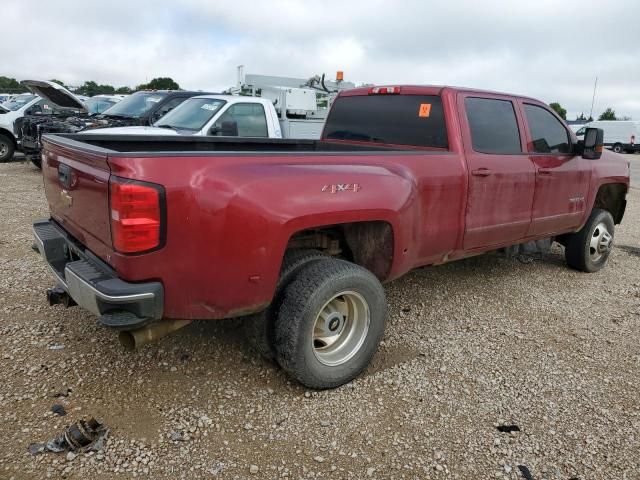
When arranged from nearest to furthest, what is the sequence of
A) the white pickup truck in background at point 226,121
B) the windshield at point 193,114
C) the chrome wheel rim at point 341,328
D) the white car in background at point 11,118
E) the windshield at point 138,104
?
1. the chrome wheel rim at point 341,328
2. the white pickup truck in background at point 226,121
3. the windshield at point 193,114
4. the windshield at point 138,104
5. the white car in background at point 11,118

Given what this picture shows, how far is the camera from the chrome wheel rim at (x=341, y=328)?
3.09m

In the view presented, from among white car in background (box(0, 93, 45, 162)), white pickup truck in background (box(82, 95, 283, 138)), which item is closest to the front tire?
white pickup truck in background (box(82, 95, 283, 138))

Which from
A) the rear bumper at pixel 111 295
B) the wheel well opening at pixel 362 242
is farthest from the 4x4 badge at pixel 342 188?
the rear bumper at pixel 111 295

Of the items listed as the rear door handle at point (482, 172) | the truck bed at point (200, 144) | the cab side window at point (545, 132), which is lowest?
the rear door handle at point (482, 172)

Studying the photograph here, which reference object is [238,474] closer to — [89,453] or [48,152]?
[89,453]

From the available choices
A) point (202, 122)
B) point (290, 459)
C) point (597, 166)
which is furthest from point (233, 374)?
point (202, 122)

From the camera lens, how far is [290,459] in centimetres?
251

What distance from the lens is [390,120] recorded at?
168 inches

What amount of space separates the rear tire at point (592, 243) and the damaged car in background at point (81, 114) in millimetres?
7415

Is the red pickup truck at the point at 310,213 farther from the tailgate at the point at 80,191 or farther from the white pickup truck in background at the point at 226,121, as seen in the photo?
the white pickup truck in background at the point at 226,121

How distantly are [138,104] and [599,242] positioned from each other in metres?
8.81

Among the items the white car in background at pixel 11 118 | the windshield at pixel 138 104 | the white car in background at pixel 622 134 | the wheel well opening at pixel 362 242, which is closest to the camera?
the wheel well opening at pixel 362 242

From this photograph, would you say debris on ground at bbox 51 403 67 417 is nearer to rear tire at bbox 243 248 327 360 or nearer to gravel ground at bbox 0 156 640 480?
gravel ground at bbox 0 156 640 480

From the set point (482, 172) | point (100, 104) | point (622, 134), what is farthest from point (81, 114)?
point (622, 134)
